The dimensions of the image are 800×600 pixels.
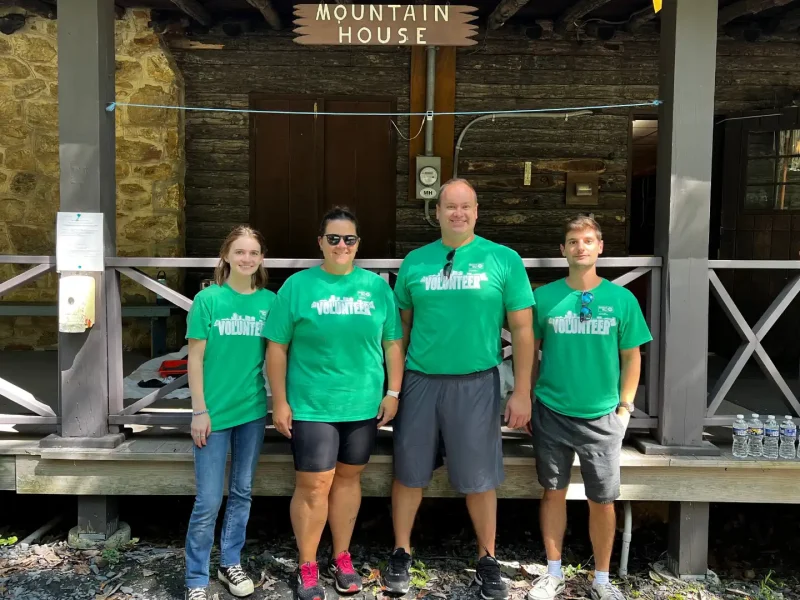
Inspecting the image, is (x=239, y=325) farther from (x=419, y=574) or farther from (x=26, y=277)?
(x=419, y=574)

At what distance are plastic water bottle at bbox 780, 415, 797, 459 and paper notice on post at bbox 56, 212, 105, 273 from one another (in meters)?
3.70

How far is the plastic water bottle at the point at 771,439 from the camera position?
3646 mm

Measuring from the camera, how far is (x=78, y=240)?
144 inches

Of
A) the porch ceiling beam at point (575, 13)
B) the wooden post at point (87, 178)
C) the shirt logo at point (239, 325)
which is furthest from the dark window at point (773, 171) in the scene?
the wooden post at point (87, 178)

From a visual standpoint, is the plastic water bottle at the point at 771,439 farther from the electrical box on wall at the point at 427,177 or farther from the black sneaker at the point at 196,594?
the electrical box on wall at the point at 427,177

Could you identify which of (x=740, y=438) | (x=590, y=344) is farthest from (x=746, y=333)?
(x=590, y=344)

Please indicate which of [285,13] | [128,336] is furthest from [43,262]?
[285,13]

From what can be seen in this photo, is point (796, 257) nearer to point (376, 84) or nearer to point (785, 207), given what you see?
point (785, 207)

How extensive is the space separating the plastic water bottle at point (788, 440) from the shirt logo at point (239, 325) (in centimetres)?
276

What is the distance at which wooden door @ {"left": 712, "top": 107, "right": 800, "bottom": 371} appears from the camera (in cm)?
619


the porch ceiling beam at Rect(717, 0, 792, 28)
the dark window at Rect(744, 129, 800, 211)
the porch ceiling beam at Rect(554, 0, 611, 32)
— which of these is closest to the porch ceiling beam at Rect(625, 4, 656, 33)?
the porch ceiling beam at Rect(554, 0, 611, 32)

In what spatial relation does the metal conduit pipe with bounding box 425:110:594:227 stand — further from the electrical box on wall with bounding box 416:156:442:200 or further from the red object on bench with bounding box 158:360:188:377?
the red object on bench with bounding box 158:360:188:377

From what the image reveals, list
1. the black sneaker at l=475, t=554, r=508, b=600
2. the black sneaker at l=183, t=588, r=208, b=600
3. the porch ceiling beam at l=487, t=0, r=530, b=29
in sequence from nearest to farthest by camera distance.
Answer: the black sneaker at l=183, t=588, r=208, b=600
the black sneaker at l=475, t=554, r=508, b=600
the porch ceiling beam at l=487, t=0, r=530, b=29

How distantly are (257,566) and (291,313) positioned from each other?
1.50m
